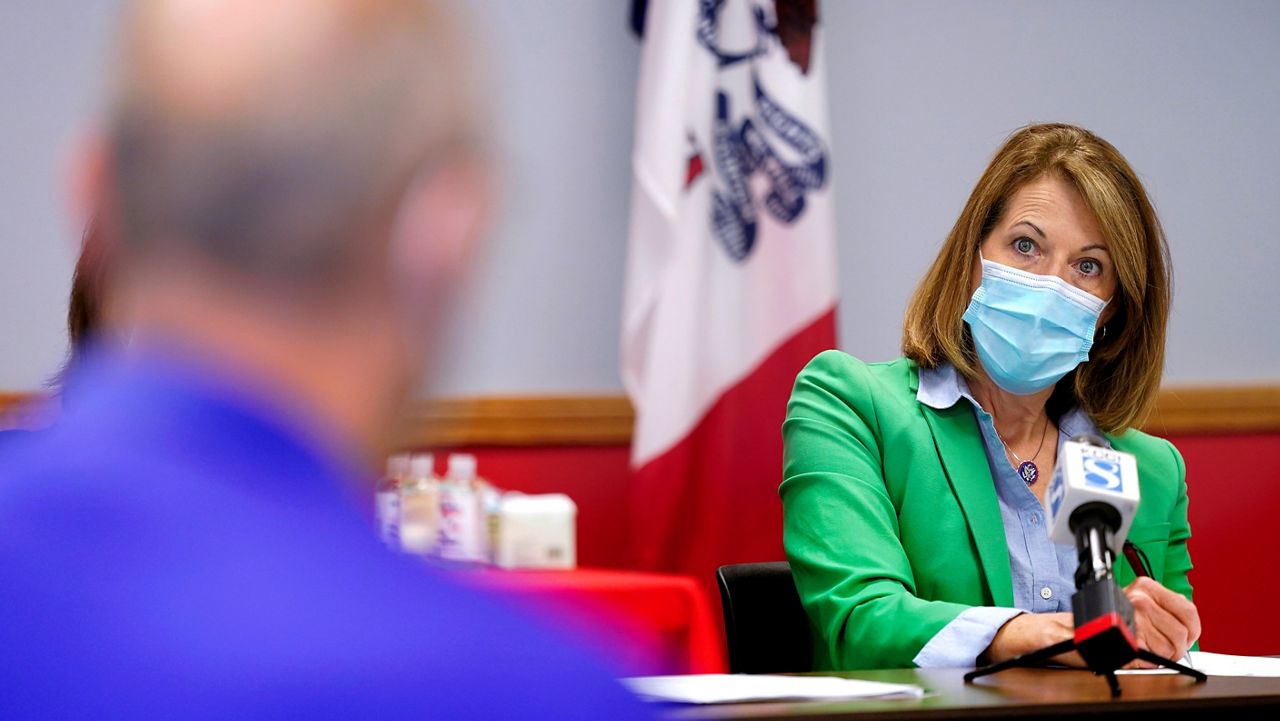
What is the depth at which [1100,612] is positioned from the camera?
106 cm

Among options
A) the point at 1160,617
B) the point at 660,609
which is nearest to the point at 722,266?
the point at 660,609

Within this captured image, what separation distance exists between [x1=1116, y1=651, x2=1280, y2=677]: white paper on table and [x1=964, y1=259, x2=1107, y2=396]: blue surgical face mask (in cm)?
46

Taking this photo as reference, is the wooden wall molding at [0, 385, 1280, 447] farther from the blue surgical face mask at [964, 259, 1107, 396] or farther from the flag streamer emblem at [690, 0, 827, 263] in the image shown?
the blue surgical face mask at [964, 259, 1107, 396]

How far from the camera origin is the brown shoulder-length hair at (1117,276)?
1820mm

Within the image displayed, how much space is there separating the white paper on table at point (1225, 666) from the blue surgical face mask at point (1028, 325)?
1.51ft

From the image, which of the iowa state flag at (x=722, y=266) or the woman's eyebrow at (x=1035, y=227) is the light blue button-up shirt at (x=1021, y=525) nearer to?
the woman's eyebrow at (x=1035, y=227)

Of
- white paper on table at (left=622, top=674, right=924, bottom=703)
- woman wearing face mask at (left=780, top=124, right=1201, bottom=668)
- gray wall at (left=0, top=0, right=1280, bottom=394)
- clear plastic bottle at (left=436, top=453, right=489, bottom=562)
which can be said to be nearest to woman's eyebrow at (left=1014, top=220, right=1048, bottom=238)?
woman wearing face mask at (left=780, top=124, right=1201, bottom=668)

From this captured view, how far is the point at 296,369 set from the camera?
1.27ft

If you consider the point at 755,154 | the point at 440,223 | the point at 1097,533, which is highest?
the point at 755,154

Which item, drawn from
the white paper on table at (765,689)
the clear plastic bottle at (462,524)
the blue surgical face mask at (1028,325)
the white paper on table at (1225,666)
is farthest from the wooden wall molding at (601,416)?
the white paper on table at (765,689)

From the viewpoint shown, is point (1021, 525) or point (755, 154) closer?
point (1021, 525)

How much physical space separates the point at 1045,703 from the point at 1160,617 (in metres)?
0.48

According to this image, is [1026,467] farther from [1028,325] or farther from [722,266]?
[722,266]

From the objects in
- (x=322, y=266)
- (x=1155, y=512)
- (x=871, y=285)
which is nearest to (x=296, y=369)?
(x=322, y=266)
